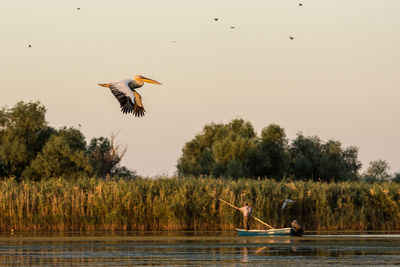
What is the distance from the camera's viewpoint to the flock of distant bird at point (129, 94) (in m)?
24.8

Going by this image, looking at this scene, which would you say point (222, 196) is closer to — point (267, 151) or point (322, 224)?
point (322, 224)

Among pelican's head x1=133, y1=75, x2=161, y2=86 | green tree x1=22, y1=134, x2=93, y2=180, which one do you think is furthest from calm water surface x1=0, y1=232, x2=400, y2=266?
green tree x1=22, y1=134, x2=93, y2=180

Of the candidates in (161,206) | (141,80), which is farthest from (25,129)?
(141,80)

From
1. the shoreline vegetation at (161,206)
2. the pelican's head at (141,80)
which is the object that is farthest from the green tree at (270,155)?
the pelican's head at (141,80)

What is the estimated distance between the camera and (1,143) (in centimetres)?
6319

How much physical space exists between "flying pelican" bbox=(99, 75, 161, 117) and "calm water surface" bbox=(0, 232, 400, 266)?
13.9ft

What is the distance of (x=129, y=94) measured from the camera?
2498 cm

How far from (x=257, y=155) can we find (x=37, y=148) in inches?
742

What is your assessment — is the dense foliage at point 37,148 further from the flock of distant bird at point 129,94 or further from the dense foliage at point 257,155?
the flock of distant bird at point 129,94

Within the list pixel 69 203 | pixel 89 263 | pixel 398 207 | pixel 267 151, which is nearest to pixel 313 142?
pixel 267 151

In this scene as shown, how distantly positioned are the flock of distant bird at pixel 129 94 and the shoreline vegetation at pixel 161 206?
457 inches

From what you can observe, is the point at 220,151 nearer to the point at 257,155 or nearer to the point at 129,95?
the point at 257,155

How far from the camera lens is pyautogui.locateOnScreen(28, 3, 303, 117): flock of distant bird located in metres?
24.8

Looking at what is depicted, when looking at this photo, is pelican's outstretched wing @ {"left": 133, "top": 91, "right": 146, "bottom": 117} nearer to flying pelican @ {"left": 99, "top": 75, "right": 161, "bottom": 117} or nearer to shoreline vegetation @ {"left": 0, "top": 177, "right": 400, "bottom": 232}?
flying pelican @ {"left": 99, "top": 75, "right": 161, "bottom": 117}
